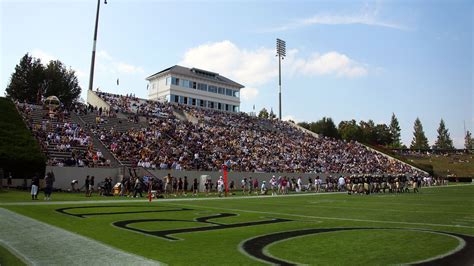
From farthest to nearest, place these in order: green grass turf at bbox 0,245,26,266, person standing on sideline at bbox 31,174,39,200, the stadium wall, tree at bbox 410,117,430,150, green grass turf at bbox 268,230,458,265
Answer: tree at bbox 410,117,430,150, the stadium wall, person standing on sideline at bbox 31,174,39,200, green grass turf at bbox 268,230,458,265, green grass turf at bbox 0,245,26,266

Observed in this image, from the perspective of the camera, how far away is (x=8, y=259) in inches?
301

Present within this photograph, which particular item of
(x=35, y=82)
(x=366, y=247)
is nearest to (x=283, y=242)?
(x=366, y=247)

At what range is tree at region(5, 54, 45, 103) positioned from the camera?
2192 inches

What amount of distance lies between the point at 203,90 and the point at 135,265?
62052 mm

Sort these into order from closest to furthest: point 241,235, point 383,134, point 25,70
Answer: point 241,235 < point 25,70 < point 383,134

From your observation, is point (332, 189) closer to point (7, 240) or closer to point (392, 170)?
point (392, 170)

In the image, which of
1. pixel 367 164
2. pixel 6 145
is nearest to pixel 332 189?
pixel 367 164

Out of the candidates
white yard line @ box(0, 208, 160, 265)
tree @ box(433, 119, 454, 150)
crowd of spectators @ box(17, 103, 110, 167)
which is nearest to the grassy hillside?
crowd of spectators @ box(17, 103, 110, 167)

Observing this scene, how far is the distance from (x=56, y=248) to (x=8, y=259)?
1006 mm

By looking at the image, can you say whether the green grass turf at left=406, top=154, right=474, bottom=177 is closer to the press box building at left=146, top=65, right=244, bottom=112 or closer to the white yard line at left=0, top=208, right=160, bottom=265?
the press box building at left=146, top=65, right=244, bottom=112

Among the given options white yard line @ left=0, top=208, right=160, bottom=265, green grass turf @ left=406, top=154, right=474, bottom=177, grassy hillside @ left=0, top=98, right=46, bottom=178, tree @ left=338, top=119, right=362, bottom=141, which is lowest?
white yard line @ left=0, top=208, right=160, bottom=265

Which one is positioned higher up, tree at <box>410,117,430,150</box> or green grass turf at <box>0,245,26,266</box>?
tree at <box>410,117,430,150</box>

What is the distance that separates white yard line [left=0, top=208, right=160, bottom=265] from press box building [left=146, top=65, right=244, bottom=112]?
54.0 meters

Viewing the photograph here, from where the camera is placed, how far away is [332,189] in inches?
1586
